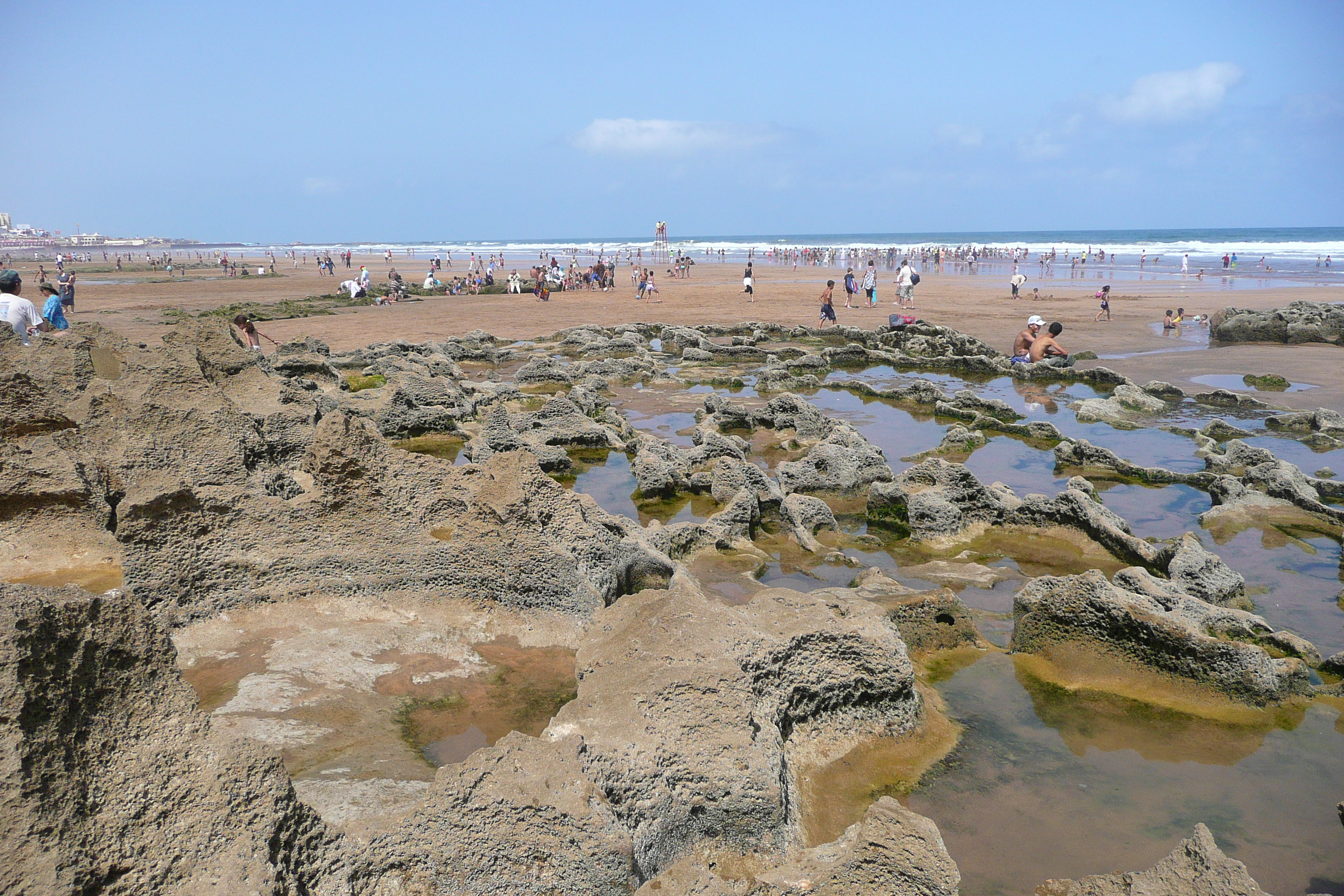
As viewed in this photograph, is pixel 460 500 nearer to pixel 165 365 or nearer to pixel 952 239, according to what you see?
pixel 165 365

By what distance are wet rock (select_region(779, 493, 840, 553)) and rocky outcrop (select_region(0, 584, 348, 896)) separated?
534 centimetres

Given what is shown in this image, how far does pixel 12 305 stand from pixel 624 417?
7.29 metres

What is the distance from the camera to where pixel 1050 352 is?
1677 cm

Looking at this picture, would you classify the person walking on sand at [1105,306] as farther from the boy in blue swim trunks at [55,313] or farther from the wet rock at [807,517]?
the boy in blue swim trunks at [55,313]

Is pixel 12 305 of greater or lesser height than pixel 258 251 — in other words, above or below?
below

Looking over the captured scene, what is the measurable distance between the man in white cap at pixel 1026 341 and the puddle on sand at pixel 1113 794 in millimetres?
13029

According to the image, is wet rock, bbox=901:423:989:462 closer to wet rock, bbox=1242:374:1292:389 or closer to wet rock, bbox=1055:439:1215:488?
wet rock, bbox=1055:439:1215:488

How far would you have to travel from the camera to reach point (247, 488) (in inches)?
204

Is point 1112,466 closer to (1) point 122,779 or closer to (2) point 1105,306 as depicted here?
(1) point 122,779

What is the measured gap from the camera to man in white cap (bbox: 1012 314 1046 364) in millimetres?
16875

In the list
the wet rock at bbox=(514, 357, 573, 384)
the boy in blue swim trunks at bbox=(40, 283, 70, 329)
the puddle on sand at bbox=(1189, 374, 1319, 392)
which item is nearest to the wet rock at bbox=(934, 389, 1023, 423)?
the puddle on sand at bbox=(1189, 374, 1319, 392)

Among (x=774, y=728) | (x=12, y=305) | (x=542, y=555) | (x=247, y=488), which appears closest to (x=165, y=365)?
(x=247, y=488)

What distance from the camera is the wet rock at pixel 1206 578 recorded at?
5980 mm

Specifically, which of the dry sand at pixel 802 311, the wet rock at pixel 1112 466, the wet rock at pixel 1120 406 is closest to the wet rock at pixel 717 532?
the wet rock at pixel 1112 466
